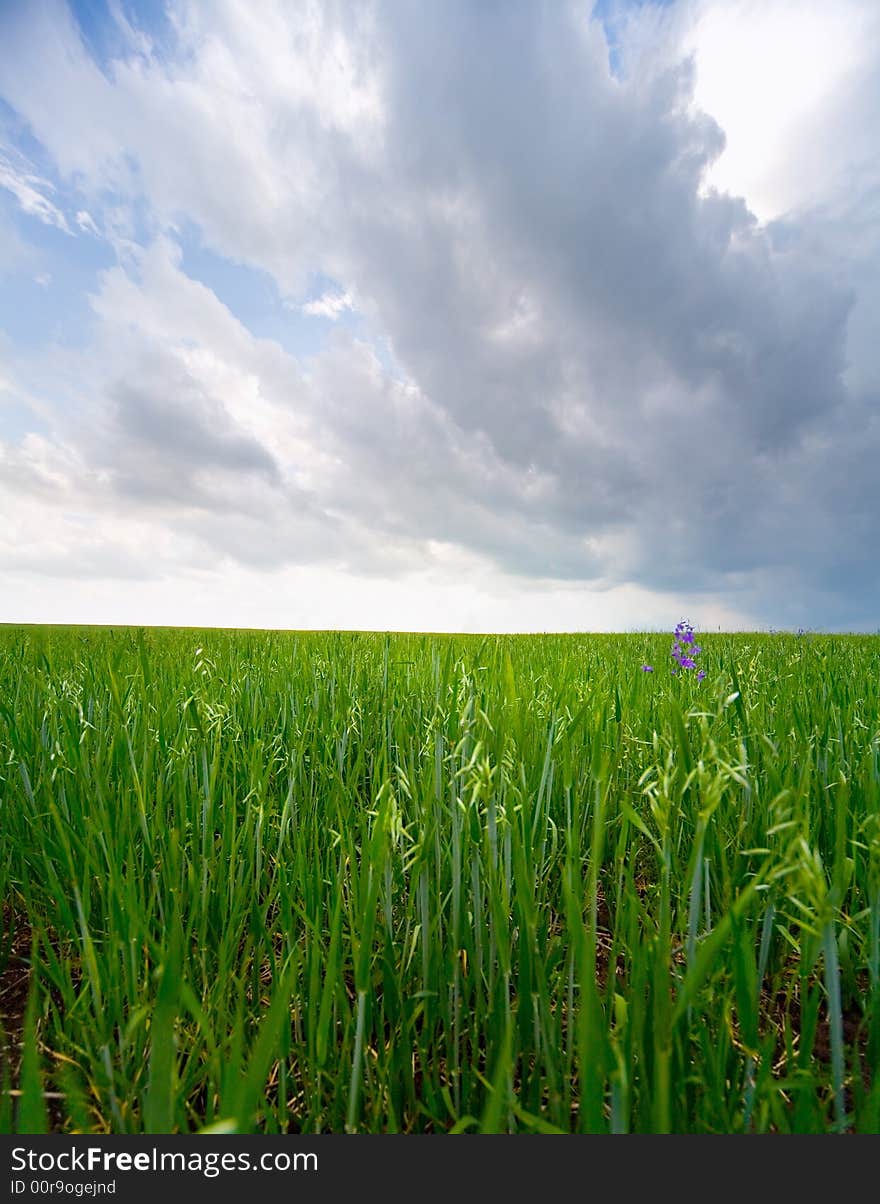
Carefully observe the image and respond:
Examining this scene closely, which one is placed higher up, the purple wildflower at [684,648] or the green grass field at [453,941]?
the purple wildflower at [684,648]

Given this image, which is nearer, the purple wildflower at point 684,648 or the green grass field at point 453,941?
the green grass field at point 453,941

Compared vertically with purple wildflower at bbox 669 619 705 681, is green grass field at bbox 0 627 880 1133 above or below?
Answer: below

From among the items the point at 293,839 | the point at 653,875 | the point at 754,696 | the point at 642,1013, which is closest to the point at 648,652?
the point at 754,696

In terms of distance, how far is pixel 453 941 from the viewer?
1.30m

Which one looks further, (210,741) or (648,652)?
(648,652)

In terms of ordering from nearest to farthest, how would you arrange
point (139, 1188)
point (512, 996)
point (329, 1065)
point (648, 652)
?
point (139, 1188) → point (329, 1065) → point (512, 996) → point (648, 652)

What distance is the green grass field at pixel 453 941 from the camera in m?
0.94

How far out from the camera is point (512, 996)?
1.61m

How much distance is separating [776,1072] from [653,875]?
861 mm

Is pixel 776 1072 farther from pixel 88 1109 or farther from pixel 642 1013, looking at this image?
pixel 88 1109

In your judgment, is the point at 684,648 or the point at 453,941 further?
the point at 684,648

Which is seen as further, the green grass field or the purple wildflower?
the purple wildflower

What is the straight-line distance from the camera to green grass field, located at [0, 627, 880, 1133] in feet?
3.08

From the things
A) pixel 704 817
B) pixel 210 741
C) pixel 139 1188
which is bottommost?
pixel 139 1188
